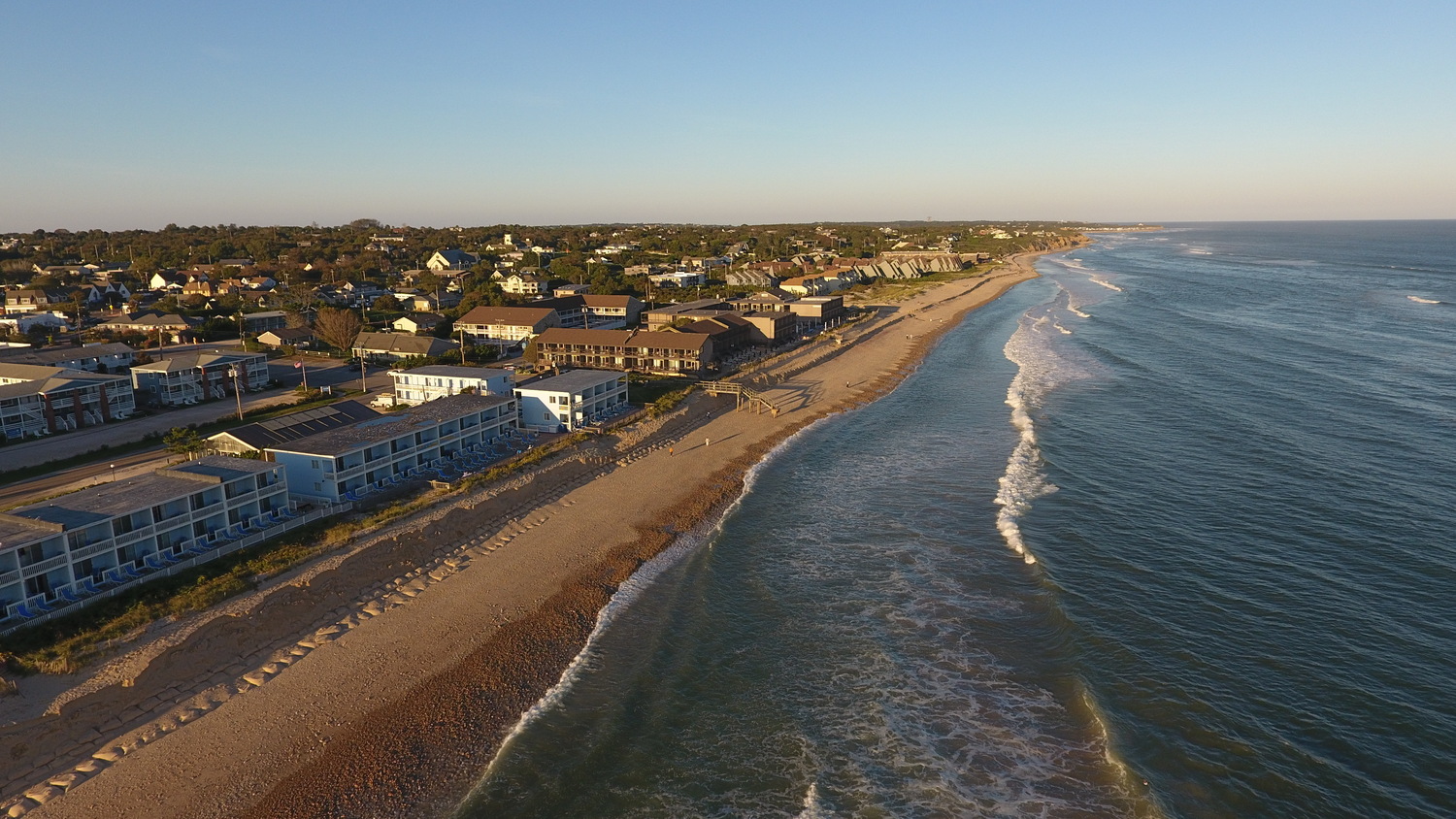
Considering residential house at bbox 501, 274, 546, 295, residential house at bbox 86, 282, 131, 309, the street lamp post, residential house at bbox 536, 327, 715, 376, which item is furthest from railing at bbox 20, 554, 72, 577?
residential house at bbox 86, 282, 131, 309

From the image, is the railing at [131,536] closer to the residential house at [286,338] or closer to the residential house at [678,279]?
the residential house at [286,338]

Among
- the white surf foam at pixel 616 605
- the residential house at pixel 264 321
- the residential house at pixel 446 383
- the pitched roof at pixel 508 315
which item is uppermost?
the pitched roof at pixel 508 315

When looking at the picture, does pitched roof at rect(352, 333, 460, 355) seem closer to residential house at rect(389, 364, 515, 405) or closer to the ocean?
residential house at rect(389, 364, 515, 405)

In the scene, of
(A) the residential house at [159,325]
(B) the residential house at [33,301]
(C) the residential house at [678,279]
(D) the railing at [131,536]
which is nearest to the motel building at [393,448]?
(D) the railing at [131,536]

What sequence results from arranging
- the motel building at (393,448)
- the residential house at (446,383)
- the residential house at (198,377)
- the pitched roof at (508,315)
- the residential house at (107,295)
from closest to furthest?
1. the motel building at (393,448)
2. the residential house at (446,383)
3. the residential house at (198,377)
4. the pitched roof at (508,315)
5. the residential house at (107,295)

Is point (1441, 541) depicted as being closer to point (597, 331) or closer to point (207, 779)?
point (207, 779)
